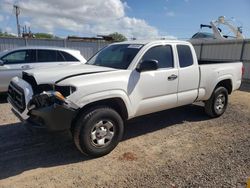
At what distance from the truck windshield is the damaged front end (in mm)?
1376

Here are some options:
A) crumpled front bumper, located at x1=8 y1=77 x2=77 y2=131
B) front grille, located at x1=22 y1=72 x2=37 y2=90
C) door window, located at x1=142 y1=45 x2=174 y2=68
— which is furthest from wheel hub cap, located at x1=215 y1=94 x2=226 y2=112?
front grille, located at x1=22 y1=72 x2=37 y2=90

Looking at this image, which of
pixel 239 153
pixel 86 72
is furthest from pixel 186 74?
pixel 86 72

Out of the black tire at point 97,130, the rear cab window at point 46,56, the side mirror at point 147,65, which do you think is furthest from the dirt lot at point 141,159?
the rear cab window at point 46,56

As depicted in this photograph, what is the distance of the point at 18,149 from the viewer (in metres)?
4.12

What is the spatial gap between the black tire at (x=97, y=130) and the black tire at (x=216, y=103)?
9.51 feet

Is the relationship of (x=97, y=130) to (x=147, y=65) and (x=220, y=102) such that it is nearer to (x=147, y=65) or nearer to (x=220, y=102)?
(x=147, y=65)

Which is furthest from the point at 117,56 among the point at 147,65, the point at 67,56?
the point at 67,56

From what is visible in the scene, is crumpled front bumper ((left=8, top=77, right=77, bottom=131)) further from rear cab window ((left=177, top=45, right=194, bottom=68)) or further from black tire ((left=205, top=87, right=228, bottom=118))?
black tire ((left=205, top=87, right=228, bottom=118))

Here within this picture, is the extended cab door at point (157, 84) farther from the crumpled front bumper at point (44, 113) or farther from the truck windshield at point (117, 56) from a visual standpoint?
the crumpled front bumper at point (44, 113)

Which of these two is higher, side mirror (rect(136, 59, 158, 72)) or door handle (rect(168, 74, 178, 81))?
side mirror (rect(136, 59, 158, 72))

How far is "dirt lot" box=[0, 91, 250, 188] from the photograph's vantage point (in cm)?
328

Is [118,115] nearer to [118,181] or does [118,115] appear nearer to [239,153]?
[118,181]

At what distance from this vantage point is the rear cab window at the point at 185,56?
503cm

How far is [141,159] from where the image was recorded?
3.87 meters
